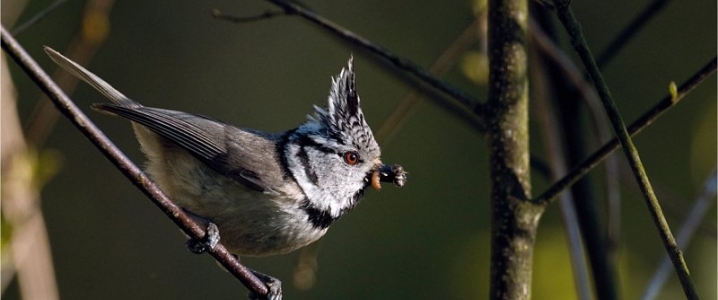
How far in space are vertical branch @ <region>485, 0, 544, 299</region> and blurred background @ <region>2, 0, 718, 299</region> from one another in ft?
9.70

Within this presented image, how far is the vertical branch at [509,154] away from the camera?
7.89 feet

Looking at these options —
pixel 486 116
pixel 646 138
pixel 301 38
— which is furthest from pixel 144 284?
pixel 486 116

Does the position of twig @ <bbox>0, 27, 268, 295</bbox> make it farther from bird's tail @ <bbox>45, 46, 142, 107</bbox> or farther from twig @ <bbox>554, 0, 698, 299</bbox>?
twig @ <bbox>554, 0, 698, 299</bbox>

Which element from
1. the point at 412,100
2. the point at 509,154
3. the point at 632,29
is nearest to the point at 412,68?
the point at 509,154

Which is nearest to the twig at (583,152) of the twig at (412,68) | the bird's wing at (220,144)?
the twig at (412,68)

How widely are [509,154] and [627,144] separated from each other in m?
0.44

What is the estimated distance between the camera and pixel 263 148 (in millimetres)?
3371

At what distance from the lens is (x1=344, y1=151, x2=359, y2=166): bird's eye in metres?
3.38

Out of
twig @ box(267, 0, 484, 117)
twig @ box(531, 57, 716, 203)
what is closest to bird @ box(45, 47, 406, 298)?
twig @ box(267, 0, 484, 117)

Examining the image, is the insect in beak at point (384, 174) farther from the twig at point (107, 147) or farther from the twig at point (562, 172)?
the twig at point (107, 147)

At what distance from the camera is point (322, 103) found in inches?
275

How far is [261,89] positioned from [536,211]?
18.8ft

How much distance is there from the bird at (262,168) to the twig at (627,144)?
1006mm

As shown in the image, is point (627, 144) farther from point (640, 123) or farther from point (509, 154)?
point (509, 154)
